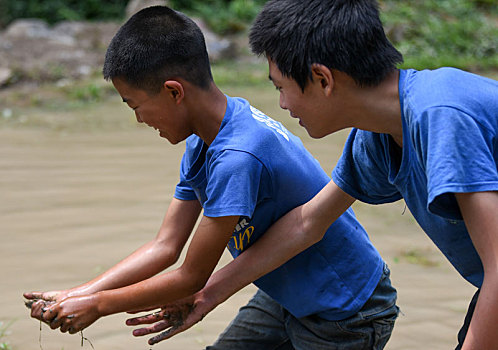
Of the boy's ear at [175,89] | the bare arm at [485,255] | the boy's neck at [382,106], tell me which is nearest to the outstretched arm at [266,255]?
the boy's neck at [382,106]

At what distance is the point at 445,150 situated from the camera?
1334 mm

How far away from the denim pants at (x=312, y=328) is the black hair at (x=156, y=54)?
78cm

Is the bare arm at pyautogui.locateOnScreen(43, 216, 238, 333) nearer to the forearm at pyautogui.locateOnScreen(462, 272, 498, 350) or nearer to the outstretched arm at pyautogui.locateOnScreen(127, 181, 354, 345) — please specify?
the outstretched arm at pyautogui.locateOnScreen(127, 181, 354, 345)

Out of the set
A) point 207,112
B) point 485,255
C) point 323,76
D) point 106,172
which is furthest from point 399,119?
point 106,172

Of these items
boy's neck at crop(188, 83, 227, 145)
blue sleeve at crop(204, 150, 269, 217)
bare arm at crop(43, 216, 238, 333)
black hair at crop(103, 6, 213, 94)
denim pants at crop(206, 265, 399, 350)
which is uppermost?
black hair at crop(103, 6, 213, 94)

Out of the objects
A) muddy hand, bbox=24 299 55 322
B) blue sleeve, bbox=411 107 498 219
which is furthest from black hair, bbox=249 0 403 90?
muddy hand, bbox=24 299 55 322

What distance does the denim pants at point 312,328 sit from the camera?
204cm

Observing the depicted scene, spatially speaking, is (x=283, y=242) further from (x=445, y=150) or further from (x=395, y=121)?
(x=445, y=150)

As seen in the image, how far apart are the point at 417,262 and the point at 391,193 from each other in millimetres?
1929

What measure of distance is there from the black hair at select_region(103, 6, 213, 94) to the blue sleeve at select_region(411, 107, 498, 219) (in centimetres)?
81

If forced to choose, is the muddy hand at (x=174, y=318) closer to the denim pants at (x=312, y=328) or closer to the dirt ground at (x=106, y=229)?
the denim pants at (x=312, y=328)

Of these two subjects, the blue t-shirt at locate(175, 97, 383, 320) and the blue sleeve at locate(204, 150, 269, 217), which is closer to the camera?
the blue sleeve at locate(204, 150, 269, 217)

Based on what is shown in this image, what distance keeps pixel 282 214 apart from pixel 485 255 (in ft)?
2.54

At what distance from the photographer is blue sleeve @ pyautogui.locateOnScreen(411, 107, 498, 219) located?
1318 millimetres
